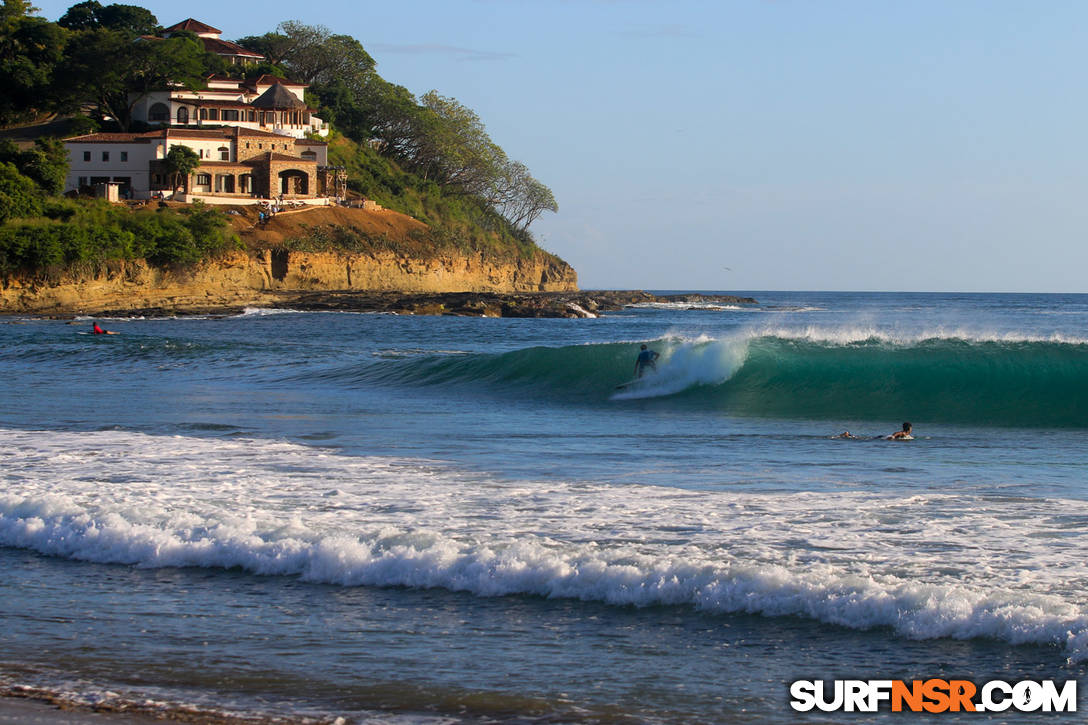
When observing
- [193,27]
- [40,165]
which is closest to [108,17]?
[193,27]

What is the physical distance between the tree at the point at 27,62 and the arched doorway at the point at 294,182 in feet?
56.9

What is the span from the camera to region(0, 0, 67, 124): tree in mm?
72250

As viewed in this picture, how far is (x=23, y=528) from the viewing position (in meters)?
8.08

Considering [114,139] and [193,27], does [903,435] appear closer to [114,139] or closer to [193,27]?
[114,139]

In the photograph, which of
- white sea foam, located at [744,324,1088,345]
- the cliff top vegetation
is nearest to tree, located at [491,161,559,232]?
the cliff top vegetation

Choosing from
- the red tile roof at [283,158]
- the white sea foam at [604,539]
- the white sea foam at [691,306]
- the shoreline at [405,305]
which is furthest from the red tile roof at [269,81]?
the white sea foam at [604,539]

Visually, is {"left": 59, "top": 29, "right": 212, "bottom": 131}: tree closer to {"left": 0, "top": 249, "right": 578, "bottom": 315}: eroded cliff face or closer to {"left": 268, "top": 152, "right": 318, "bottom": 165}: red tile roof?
{"left": 268, "top": 152, "right": 318, "bottom": 165}: red tile roof

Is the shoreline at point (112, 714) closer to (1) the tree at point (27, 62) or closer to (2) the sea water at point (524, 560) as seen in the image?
(2) the sea water at point (524, 560)

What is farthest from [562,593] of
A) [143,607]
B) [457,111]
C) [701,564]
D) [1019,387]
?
[457,111]

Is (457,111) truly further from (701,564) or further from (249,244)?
(701,564)

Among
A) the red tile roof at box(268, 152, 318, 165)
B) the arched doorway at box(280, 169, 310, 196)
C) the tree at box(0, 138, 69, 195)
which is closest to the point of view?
the tree at box(0, 138, 69, 195)

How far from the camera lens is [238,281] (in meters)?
64.1

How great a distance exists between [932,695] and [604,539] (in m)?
3.00

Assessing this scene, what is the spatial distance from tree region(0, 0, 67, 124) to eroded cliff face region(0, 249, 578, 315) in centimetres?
2275
